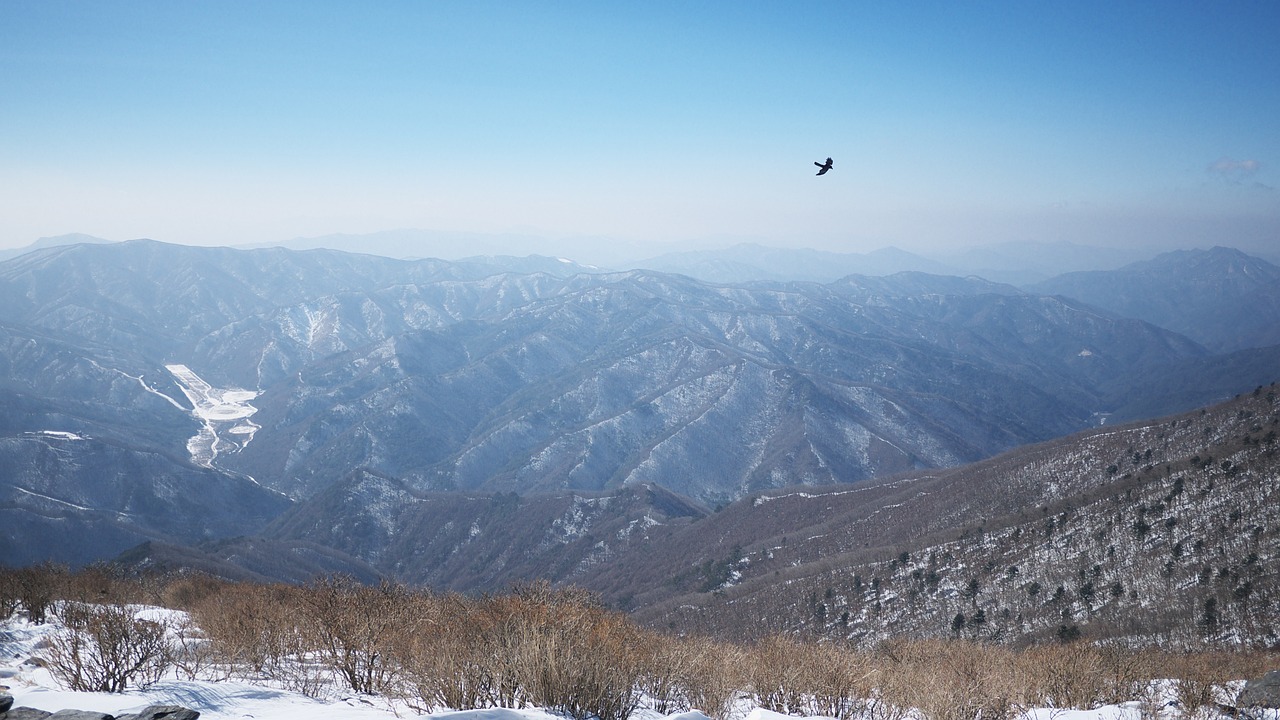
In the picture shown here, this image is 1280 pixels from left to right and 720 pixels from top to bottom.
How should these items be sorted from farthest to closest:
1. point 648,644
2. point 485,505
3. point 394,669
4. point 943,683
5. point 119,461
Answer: point 119,461 → point 485,505 → point 648,644 → point 943,683 → point 394,669

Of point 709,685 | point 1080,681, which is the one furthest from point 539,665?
point 1080,681

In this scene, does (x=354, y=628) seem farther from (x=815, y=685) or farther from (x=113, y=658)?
(x=815, y=685)

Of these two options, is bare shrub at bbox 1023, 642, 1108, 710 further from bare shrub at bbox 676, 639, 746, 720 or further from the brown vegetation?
bare shrub at bbox 676, 639, 746, 720

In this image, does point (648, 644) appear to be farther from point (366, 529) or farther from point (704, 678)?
point (366, 529)

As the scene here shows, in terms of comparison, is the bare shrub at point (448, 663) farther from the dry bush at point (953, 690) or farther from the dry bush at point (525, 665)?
the dry bush at point (953, 690)

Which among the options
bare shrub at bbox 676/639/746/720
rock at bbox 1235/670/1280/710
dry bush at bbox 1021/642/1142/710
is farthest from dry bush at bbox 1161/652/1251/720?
bare shrub at bbox 676/639/746/720

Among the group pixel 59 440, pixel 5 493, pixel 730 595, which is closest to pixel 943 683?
pixel 730 595
